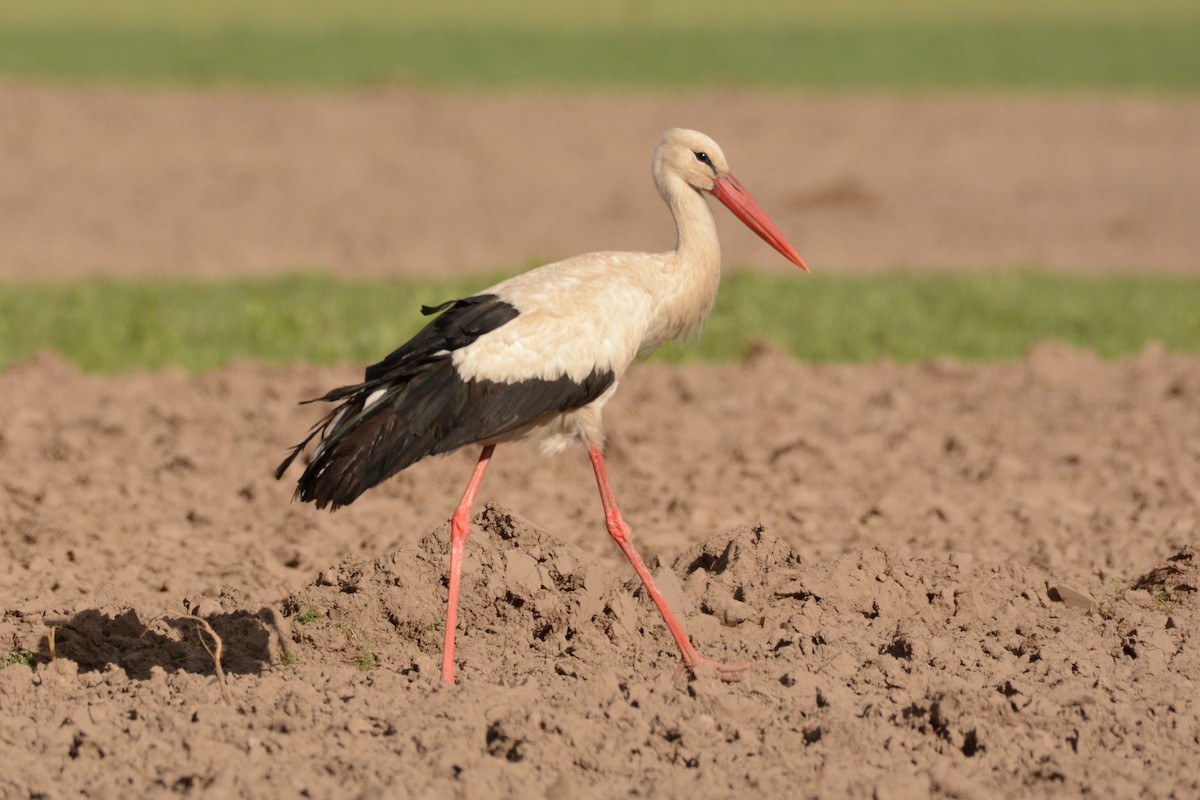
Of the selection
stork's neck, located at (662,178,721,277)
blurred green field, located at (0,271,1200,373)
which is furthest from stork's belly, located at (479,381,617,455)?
blurred green field, located at (0,271,1200,373)

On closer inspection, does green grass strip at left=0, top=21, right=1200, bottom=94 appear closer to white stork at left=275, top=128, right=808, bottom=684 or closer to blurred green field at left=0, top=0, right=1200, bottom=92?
blurred green field at left=0, top=0, right=1200, bottom=92

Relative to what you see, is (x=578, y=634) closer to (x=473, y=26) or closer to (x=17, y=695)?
(x=17, y=695)

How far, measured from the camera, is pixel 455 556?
20.7 feet

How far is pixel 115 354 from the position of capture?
11781mm

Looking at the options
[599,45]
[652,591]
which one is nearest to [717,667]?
[652,591]

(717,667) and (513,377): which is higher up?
(513,377)

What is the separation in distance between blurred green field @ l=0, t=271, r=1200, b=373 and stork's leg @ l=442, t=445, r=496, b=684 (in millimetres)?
5318

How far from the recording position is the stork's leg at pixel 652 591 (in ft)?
19.6

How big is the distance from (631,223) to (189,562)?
1264 centimetres

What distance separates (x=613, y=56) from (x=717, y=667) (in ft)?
114

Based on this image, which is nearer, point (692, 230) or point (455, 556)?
point (455, 556)

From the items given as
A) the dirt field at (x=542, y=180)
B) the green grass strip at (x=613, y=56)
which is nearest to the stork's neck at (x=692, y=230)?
the dirt field at (x=542, y=180)

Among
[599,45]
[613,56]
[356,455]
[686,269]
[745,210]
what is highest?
[599,45]

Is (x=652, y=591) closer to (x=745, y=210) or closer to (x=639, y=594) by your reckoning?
(x=639, y=594)
